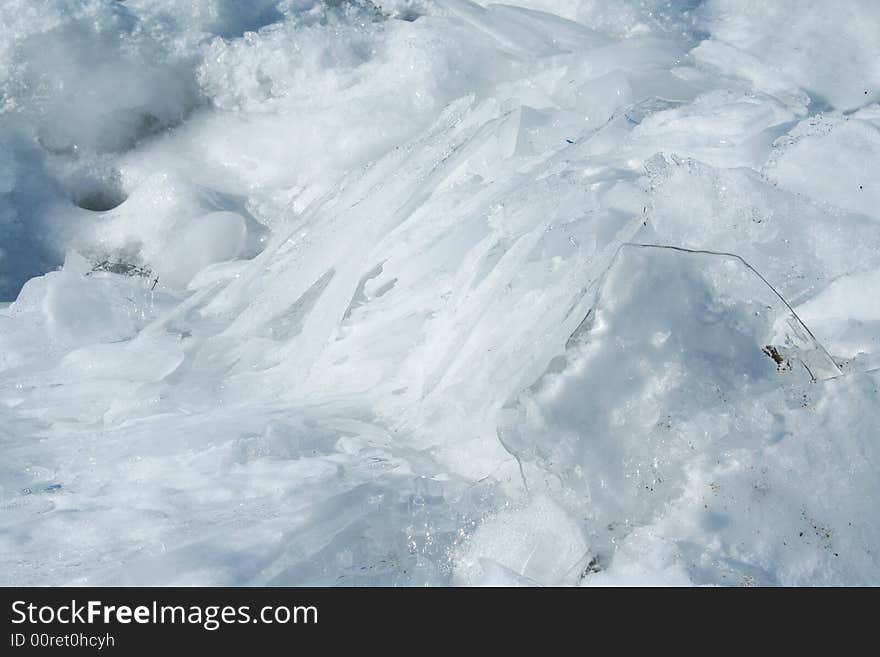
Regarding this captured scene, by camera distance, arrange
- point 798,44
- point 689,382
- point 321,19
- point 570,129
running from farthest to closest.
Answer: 1. point 321,19
2. point 798,44
3. point 570,129
4. point 689,382

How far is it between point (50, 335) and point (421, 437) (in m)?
1.77

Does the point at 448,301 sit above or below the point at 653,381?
below

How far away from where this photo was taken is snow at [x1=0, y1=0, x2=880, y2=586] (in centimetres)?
191

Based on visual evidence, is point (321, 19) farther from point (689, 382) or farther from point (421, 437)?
point (689, 382)

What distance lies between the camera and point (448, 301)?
9.02 ft

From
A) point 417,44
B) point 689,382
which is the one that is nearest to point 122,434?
point 689,382

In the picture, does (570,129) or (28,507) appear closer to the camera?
(28,507)

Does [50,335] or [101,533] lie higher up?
[101,533]

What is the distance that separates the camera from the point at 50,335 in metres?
3.42

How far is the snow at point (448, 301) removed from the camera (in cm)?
191

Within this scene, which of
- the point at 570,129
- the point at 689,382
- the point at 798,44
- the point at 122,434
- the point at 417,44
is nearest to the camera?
the point at 689,382

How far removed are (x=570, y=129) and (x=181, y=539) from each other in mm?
2164

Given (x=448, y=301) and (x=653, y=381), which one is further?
(x=448, y=301)

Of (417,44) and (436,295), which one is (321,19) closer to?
(417,44)
